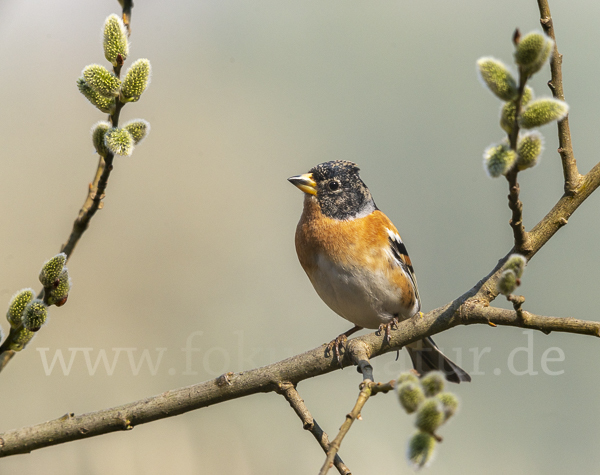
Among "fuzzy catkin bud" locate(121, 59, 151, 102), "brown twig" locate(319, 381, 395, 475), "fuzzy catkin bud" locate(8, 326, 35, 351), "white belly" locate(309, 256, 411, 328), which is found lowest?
"white belly" locate(309, 256, 411, 328)

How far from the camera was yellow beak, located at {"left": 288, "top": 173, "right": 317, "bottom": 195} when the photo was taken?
4720 mm

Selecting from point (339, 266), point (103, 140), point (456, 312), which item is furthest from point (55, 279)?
point (339, 266)

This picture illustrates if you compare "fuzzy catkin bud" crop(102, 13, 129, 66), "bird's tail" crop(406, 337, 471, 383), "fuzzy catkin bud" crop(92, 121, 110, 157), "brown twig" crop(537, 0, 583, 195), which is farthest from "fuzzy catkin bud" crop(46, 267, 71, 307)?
"bird's tail" crop(406, 337, 471, 383)

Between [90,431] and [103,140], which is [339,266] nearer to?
[90,431]

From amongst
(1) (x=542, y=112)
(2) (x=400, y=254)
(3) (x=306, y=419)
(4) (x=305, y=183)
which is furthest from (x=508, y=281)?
(4) (x=305, y=183)

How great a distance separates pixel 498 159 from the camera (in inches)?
62.2

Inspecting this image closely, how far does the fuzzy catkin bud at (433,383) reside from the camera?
1.52 metres

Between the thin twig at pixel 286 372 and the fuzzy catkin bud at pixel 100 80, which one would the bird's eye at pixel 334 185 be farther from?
the fuzzy catkin bud at pixel 100 80

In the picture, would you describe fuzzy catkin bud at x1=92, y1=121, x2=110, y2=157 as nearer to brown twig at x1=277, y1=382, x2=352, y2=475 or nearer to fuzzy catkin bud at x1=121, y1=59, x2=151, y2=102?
fuzzy catkin bud at x1=121, y1=59, x2=151, y2=102

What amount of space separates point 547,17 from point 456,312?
4.05 ft

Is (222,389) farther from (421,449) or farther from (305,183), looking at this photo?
(305,183)

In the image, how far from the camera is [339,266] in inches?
172

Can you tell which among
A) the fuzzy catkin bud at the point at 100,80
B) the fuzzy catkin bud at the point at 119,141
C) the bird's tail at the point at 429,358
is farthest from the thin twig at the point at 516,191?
the bird's tail at the point at 429,358

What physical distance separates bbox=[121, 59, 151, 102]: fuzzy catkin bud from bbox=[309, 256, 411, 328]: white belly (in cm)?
264
